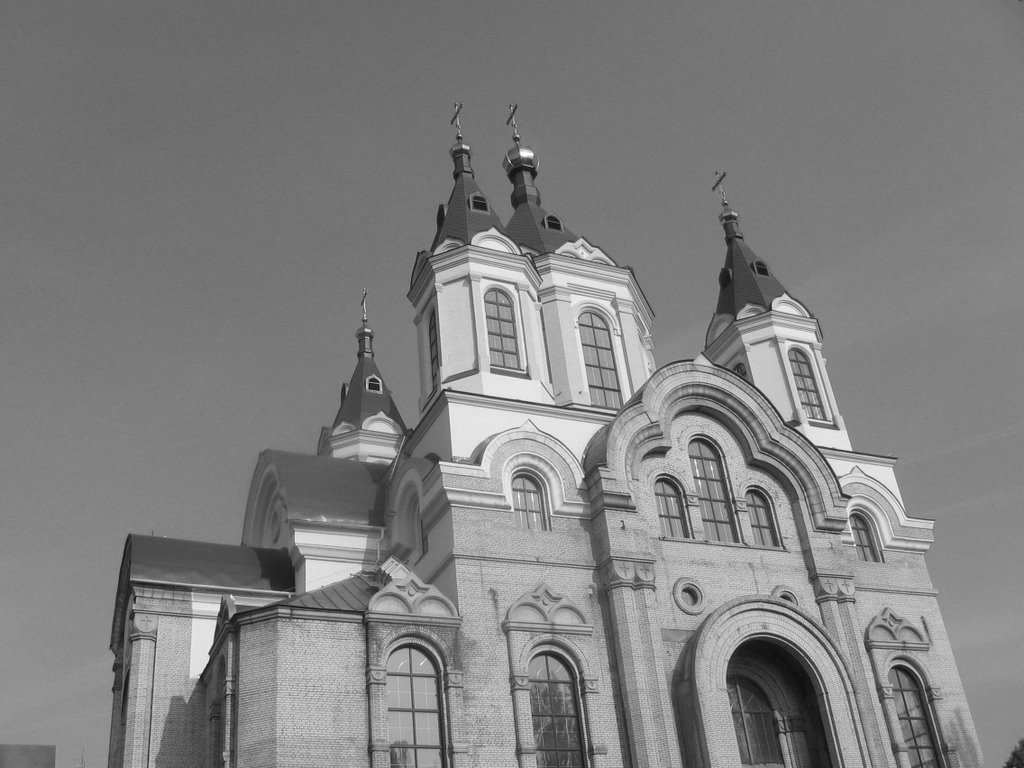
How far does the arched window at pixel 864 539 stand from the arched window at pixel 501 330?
849cm

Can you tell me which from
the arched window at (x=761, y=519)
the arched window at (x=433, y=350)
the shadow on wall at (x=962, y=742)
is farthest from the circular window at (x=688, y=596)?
the arched window at (x=433, y=350)

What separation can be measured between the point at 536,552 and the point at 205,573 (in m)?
7.21

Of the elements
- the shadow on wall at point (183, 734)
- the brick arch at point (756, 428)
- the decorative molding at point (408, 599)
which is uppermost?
the brick arch at point (756, 428)

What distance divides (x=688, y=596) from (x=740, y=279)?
11802 millimetres

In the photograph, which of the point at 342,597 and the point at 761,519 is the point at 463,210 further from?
the point at 342,597

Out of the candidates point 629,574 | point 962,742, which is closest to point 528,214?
point 629,574

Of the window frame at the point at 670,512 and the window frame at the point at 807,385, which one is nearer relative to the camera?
the window frame at the point at 670,512

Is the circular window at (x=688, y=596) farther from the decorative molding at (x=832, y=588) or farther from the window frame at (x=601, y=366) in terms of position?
the window frame at (x=601, y=366)

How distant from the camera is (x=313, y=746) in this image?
51.6 ft

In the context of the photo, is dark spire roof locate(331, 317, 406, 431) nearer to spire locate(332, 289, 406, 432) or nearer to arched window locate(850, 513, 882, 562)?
spire locate(332, 289, 406, 432)

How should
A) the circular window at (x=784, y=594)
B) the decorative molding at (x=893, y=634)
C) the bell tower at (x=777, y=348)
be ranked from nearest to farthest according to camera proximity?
the circular window at (x=784, y=594) < the decorative molding at (x=893, y=634) < the bell tower at (x=777, y=348)

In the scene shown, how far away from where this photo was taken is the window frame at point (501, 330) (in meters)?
22.8

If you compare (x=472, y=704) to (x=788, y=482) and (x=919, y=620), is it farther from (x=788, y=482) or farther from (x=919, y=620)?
(x=919, y=620)

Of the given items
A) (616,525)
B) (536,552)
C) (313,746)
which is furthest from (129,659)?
(616,525)
